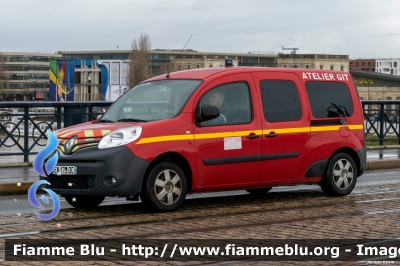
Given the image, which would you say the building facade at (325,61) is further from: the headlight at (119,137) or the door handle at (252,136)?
the headlight at (119,137)

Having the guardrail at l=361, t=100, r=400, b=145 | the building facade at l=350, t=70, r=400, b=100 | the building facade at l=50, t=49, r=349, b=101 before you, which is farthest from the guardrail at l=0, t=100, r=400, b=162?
the building facade at l=50, t=49, r=349, b=101

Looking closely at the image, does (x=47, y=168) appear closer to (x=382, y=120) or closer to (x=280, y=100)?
(x=280, y=100)

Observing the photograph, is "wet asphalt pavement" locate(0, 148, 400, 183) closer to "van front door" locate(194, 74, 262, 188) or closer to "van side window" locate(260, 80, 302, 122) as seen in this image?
"van front door" locate(194, 74, 262, 188)

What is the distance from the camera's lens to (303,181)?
40.3ft

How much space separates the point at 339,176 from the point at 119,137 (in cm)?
374

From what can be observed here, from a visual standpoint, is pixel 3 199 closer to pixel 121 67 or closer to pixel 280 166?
pixel 280 166

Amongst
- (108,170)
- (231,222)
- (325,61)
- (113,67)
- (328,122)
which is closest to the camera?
(231,222)

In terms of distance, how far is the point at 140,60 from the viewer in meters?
145

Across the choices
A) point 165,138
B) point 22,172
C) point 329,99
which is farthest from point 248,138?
point 22,172

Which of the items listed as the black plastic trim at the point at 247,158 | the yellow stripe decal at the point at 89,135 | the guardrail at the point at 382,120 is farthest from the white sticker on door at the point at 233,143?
the guardrail at the point at 382,120

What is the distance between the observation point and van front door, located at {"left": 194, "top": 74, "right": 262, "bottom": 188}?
1108cm

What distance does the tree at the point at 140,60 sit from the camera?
474 ft

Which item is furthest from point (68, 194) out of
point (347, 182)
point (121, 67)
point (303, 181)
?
point (121, 67)

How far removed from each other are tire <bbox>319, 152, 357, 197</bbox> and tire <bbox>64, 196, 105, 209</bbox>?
3.28 metres
